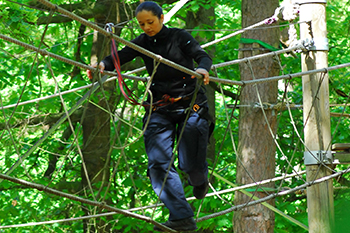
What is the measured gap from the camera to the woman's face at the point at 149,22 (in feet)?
6.40

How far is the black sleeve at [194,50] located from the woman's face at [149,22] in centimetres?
12

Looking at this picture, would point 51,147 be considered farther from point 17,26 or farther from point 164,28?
point 164,28

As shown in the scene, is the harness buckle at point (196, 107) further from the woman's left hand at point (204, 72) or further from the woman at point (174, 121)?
the woman's left hand at point (204, 72)

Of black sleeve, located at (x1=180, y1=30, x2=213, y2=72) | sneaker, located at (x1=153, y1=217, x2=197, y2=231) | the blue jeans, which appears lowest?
sneaker, located at (x1=153, y1=217, x2=197, y2=231)

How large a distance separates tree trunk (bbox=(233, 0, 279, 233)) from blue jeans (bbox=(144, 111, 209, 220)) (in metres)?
1.83

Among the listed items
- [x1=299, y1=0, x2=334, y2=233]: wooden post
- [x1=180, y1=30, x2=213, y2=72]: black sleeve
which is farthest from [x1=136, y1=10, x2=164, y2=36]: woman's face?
[x1=299, y1=0, x2=334, y2=233]: wooden post

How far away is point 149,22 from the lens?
1988mm

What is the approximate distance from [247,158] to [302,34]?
1.34 m

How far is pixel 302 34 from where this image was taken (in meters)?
3.05

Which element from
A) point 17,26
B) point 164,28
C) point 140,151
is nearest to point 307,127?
point 164,28

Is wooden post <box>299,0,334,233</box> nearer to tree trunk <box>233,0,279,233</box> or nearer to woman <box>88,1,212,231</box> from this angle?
tree trunk <box>233,0,279,233</box>

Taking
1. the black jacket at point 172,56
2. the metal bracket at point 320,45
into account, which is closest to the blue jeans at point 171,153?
the black jacket at point 172,56

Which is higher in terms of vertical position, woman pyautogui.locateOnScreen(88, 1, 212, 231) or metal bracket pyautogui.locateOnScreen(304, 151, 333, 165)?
woman pyautogui.locateOnScreen(88, 1, 212, 231)

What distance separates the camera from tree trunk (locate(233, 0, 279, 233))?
3.92m
